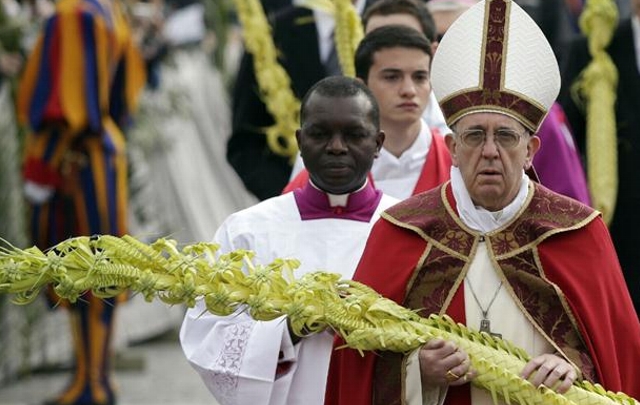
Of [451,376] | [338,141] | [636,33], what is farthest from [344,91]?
[636,33]

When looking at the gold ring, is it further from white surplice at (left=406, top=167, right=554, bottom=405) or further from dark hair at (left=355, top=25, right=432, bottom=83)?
dark hair at (left=355, top=25, right=432, bottom=83)

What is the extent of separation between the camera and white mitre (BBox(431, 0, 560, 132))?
612cm

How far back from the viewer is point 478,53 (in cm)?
625

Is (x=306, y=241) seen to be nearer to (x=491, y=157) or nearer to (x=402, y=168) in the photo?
(x=402, y=168)

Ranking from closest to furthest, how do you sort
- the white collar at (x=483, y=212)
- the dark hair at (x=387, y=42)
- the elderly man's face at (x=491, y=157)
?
1. the elderly man's face at (x=491, y=157)
2. the white collar at (x=483, y=212)
3. the dark hair at (x=387, y=42)

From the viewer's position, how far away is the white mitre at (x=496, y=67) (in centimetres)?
612

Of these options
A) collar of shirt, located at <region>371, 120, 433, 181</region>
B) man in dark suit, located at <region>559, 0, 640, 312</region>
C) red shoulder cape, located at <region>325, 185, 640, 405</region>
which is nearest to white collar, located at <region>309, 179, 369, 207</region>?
collar of shirt, located at <region>371, 120, 433, 181</region>

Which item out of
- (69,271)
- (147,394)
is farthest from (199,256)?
(147,394)

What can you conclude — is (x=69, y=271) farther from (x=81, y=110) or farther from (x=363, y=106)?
(x=81, y=110)

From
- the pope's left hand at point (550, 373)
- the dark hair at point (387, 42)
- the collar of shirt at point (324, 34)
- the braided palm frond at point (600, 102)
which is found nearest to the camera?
the pope's left hand at point (550, 373)

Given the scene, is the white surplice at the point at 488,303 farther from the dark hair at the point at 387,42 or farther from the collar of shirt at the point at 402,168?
the dark hair at the point at 387,42

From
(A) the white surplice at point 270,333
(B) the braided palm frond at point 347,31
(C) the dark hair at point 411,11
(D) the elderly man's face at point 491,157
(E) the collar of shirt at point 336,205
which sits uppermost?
(C) the dark hair at point 411,11

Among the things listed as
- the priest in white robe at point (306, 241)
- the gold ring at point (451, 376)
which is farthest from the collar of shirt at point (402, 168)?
the gold ring at point (451, 376)

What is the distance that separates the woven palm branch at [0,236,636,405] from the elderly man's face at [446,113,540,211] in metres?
0.36
